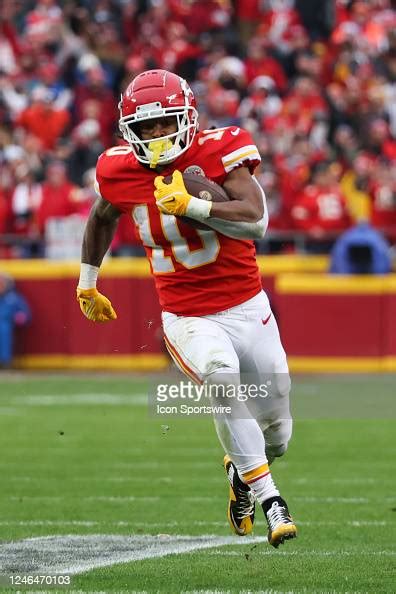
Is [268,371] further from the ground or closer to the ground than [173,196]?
closer to the ground

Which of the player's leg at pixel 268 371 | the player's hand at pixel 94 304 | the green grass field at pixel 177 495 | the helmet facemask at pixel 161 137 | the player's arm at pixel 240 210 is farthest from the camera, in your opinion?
the player's hand at pixel 94 304

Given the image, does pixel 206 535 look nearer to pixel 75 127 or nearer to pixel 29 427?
pixel 29 427

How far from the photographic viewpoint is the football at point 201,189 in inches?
209

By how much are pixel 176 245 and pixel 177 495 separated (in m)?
2.01

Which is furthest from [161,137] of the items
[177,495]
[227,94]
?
[227,94]

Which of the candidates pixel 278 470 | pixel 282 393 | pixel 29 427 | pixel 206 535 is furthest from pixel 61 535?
pixel 29 427

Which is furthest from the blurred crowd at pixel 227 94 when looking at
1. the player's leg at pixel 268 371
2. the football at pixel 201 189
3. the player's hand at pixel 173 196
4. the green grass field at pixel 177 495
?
the player's hand at pixel 173 196

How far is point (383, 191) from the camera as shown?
44.1ft

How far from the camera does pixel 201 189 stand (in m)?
5.32

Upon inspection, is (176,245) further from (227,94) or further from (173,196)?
(227,94)

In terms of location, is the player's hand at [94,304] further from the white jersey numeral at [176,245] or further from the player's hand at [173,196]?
the player's hand at [173,196]

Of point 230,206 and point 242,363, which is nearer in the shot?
point 230,206

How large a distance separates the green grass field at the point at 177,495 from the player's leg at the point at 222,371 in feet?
0.62

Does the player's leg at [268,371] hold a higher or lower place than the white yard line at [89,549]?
higher
